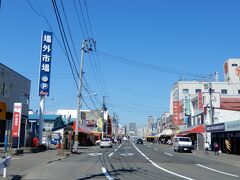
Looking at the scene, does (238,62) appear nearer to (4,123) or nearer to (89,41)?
(89,41)

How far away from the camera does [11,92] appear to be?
4191 cm

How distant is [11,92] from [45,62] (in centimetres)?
474

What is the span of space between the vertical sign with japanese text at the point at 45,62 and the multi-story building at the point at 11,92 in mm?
2804

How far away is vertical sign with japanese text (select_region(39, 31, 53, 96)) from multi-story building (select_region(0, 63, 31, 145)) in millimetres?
2804

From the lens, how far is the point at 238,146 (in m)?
45.2

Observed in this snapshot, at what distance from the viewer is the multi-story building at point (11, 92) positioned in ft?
129

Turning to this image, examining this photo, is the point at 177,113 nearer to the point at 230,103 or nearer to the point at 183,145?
the point at 230,103

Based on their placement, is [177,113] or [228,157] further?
[177,113]

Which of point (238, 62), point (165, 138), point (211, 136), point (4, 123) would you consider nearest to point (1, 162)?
point (4, 123)

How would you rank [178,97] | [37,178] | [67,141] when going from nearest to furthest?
[37,178] < [67,141] < [178,97]

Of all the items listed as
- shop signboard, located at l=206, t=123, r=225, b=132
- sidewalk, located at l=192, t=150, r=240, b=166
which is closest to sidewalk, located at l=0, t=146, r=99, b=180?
sidewalk, located at l=192, t=150, r=240, b=166

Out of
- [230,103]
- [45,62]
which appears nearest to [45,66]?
[45,62]

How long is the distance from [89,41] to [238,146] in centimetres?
2036

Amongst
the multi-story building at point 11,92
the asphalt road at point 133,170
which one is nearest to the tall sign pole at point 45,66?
the multi-story building at point 11,92
